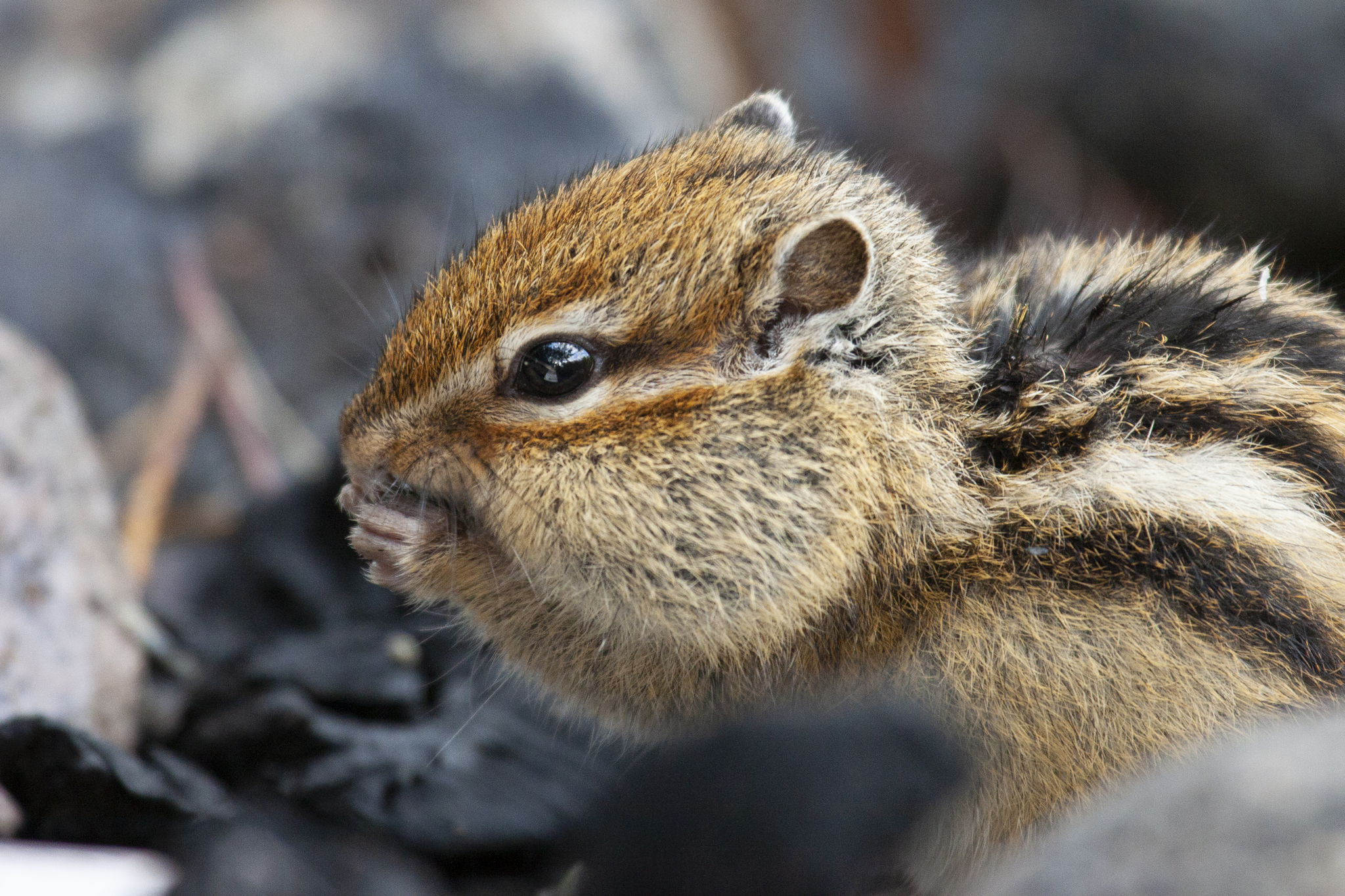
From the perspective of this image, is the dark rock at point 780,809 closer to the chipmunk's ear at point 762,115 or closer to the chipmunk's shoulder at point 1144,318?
the chipmunk's shoulder at point 1144,318

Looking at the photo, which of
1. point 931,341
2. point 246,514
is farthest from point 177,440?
point 931,341

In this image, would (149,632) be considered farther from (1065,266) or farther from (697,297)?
(1065,266)

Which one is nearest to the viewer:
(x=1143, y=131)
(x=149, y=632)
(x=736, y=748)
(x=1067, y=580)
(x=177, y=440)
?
(x=736, y=748)

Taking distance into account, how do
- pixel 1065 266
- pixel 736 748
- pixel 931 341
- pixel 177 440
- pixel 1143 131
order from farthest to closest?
pixel 1143 131, pixel 177 440, pixel 1065 266, pixel 931 341, pixel 736 748

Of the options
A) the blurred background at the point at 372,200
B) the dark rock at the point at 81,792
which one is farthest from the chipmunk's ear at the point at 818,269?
the dark rock at the point at 81,792

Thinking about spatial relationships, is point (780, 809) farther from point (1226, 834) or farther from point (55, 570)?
point (55, 570)
